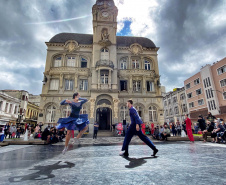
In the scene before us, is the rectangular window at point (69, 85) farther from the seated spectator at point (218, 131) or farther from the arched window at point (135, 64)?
the seated spectator at point (218, 131)

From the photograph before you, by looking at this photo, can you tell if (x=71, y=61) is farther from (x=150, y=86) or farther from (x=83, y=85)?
(x=150, y=86)

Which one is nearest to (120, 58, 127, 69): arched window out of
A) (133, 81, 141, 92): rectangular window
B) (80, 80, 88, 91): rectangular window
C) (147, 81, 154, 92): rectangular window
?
(133, 81, 141, 92): rectangular window

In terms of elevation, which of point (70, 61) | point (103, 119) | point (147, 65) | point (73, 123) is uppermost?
point (70, 61)

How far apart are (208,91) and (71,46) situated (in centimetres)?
3386

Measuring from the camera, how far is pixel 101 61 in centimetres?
2358

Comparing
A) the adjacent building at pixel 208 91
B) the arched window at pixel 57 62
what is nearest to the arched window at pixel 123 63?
the arched window at pixel 57 62

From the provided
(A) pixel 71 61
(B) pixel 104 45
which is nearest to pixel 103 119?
(A) pixel 71 61

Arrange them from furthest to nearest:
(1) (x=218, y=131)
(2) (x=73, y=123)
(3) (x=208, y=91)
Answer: (3) (x=208, y=91) < (1) (x=218, y=131) < (2) (x=73, y=123)

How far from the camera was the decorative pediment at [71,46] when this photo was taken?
80.6ft

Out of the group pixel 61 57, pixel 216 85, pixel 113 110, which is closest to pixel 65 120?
pixel 113 110

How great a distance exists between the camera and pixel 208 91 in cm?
3397

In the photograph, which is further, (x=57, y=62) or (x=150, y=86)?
(x=150, y=86)

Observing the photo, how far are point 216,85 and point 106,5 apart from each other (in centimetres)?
3038

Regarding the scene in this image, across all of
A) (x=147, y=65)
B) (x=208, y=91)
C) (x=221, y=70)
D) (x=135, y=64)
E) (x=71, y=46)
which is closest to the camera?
(x=71, y=46)
